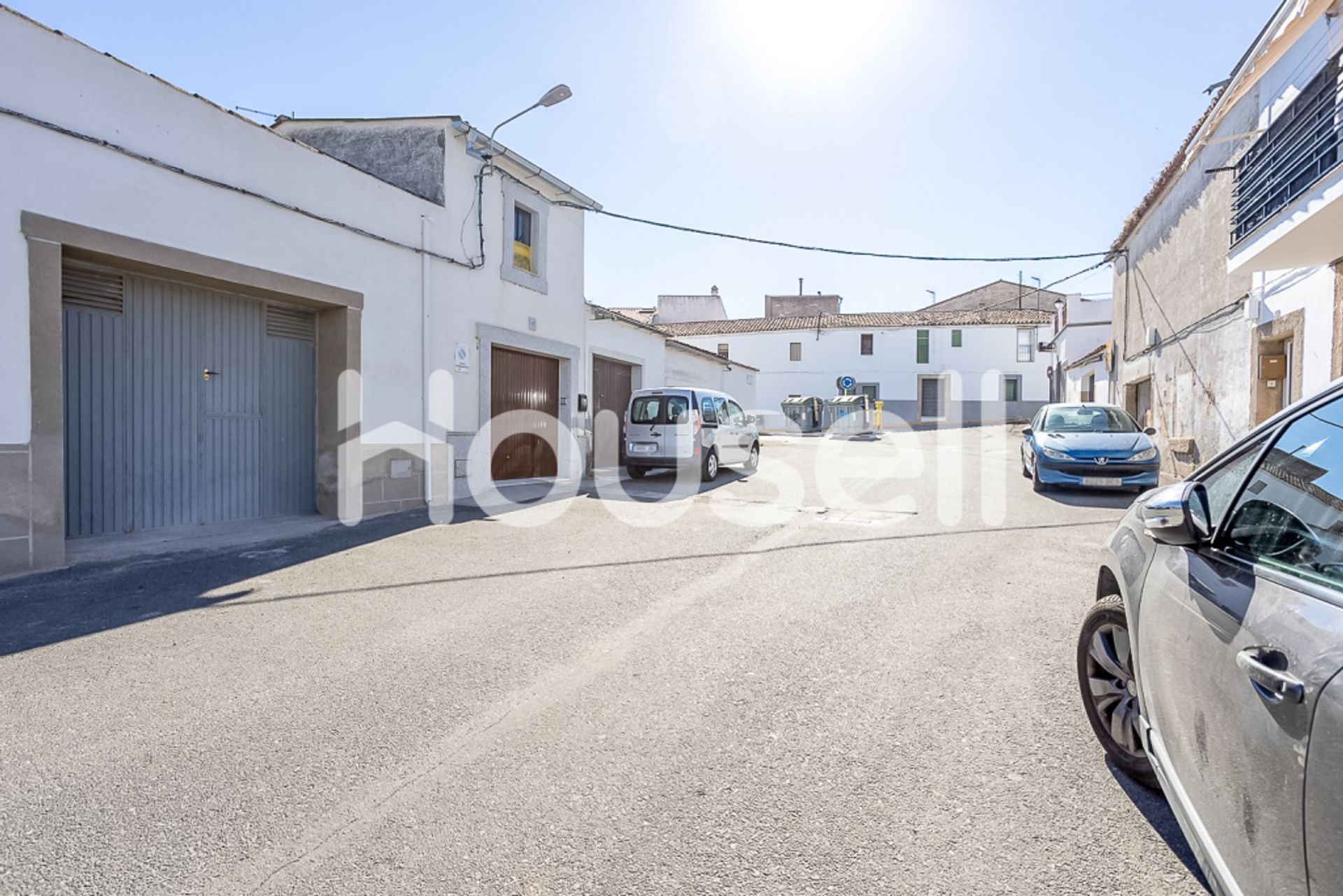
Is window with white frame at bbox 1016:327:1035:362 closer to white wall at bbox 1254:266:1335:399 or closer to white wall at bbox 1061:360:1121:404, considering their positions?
white wall at bbox 1061:360:1121:404

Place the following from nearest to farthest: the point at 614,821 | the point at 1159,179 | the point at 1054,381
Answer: the point at 614,821
the point at 1159,179
the point at 1054,381

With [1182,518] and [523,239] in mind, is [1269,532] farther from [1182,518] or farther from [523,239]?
[523,239]

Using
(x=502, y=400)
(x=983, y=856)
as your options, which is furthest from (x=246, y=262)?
(x=983, y=856)

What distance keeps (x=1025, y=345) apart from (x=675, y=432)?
114 ft

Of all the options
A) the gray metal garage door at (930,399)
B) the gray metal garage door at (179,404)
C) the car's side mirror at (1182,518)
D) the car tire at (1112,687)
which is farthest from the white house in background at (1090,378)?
the gray metal garage door at (179,404)

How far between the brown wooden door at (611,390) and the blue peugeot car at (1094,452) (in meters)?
7.36

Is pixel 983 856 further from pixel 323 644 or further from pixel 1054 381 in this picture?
pixel 1054 381

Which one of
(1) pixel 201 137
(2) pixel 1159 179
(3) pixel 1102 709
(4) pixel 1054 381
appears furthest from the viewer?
(4) pixel 1054 381

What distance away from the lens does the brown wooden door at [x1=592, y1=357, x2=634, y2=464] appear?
14.5m

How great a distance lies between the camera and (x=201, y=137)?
6938 mm

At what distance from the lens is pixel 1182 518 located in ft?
6.69

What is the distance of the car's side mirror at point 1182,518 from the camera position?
2016 millimetres

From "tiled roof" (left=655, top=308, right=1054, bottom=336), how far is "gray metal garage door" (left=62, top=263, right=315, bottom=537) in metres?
31.7

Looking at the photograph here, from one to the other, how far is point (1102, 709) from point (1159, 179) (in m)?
14.3
